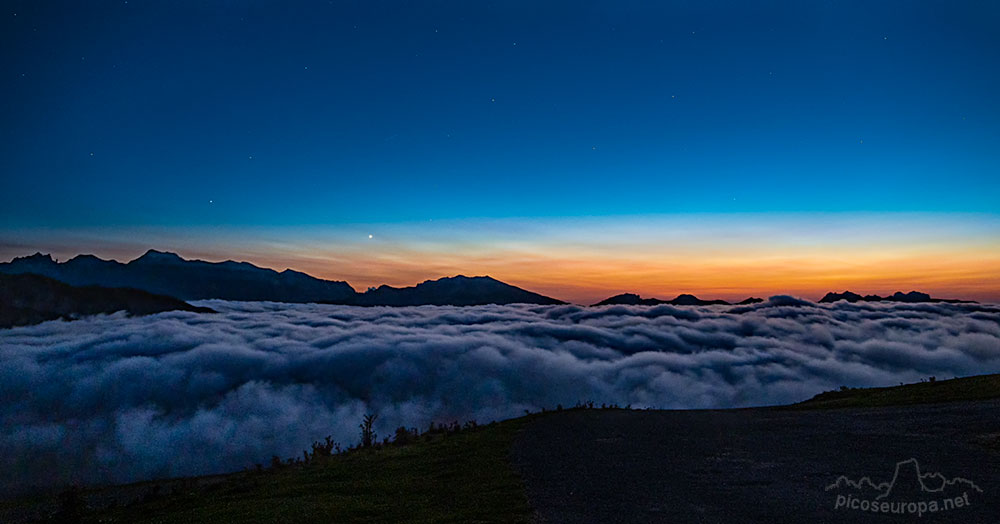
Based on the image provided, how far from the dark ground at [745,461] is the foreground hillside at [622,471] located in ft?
0.12

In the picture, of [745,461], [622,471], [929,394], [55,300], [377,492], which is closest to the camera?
[622,471]

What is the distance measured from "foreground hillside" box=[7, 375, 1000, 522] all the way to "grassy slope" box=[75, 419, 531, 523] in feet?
0.20

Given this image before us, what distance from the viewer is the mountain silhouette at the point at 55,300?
154 metres

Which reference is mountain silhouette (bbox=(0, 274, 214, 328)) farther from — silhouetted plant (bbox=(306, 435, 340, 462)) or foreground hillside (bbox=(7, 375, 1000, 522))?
foreground hillside (bbox=(7, 375, 1000, 522))

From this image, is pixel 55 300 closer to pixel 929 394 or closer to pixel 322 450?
pixel 322 450

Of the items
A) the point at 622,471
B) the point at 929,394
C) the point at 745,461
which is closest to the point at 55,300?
the point at 622,471

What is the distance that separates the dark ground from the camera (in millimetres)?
8602

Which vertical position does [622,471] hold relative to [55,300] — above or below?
below

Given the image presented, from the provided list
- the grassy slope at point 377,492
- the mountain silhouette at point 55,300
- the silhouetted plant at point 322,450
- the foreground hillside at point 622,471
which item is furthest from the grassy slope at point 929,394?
the mountain silhouette at point 55,300

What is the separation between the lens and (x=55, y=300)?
164m

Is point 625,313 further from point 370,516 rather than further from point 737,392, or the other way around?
point 370,516

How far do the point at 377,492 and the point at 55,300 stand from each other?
20729cm

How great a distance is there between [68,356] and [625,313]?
144 m

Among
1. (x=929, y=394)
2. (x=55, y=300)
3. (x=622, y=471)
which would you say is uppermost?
(x=55, y=300)
